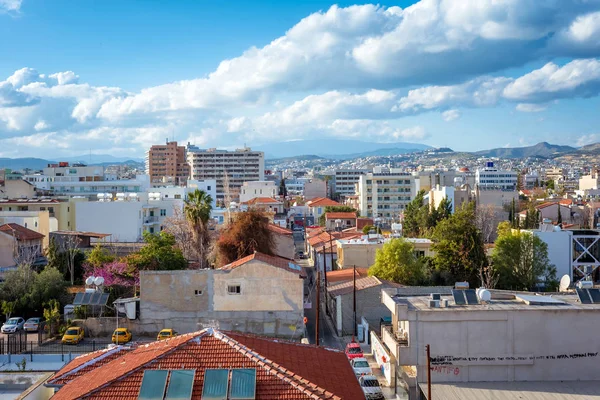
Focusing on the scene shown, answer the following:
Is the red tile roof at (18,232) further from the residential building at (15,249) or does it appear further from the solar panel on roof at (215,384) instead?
the solar panel on roof at (215,384)

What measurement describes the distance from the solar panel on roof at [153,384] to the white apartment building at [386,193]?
96883mm

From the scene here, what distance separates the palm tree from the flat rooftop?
78.3 ft

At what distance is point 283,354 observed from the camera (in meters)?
16.3

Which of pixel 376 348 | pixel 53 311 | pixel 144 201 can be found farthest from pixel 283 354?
pixel 144 201

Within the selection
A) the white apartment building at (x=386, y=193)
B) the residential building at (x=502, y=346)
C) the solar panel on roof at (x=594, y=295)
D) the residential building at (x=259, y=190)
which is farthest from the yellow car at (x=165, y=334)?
the residential building at (x=259, y=190)

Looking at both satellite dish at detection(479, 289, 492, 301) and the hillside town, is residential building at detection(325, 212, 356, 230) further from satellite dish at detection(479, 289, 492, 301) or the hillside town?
satellite dish at detection(479, 289, 492, 301)

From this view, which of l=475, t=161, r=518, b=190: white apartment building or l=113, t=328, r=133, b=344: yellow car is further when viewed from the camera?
l=475, t=161, r=518, b=190: white apartment building

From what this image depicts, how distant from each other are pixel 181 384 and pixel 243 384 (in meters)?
1.34

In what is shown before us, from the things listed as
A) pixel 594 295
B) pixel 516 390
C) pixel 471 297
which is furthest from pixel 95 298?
pixel 594 295

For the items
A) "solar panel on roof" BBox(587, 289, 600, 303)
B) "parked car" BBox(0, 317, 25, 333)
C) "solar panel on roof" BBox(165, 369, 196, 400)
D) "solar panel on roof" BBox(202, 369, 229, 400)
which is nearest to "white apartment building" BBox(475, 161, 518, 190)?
"parked car" BBox(0, 317, 25, 333)

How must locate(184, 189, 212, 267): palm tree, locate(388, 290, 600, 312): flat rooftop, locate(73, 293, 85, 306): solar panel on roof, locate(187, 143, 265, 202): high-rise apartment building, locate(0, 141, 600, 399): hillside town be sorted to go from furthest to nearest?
locate(187, 143, 265, 202): high-rise apartment building, locate(184, 189, 212, 267): palm tree, locate(73, 293, 85, 306): solar panel on roof, locate(388, 290, 600, 312): flat rooftop, locate(0, 141, 600, 399): hillside town

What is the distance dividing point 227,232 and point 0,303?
14.8 metres

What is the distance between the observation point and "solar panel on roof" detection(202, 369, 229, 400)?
1399cm

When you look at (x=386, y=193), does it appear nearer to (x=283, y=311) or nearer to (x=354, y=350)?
(x=283, y=311)
